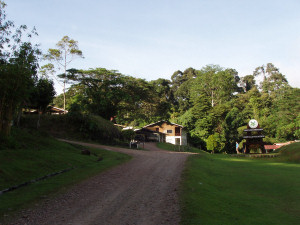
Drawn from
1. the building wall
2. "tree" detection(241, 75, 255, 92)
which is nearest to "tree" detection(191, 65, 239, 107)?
the building wall

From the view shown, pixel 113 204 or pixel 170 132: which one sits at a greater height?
pixel 170 132

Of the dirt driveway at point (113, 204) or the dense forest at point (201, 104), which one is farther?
the dense forest at point (201, 104)

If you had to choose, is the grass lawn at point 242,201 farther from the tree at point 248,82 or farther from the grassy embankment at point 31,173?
the tree at point 248,82

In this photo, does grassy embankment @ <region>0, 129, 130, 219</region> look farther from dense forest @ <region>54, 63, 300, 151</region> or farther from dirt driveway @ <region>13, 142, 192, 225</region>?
dense forest @ <region>54, 63, 300, 151</region>

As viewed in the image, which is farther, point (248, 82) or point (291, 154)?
point (248, 82)

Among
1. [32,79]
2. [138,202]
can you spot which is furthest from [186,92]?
[138,202]

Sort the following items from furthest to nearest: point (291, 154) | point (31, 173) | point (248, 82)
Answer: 1. point (248, 82)
2. point (291, 154)
3. point (31, 173)

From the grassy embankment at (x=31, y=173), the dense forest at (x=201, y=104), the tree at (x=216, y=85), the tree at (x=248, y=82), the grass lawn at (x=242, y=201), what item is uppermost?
the tree at (x=248, y=82)

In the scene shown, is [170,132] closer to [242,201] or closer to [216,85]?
[216,85]


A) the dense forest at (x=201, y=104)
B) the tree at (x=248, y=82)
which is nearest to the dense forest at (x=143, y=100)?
the dense forest at (x=201, y=104)

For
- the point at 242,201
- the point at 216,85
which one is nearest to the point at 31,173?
the point at 242,201

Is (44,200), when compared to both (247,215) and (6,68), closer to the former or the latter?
(247,215)

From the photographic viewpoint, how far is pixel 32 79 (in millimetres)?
18359

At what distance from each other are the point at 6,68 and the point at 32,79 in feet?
7.55
